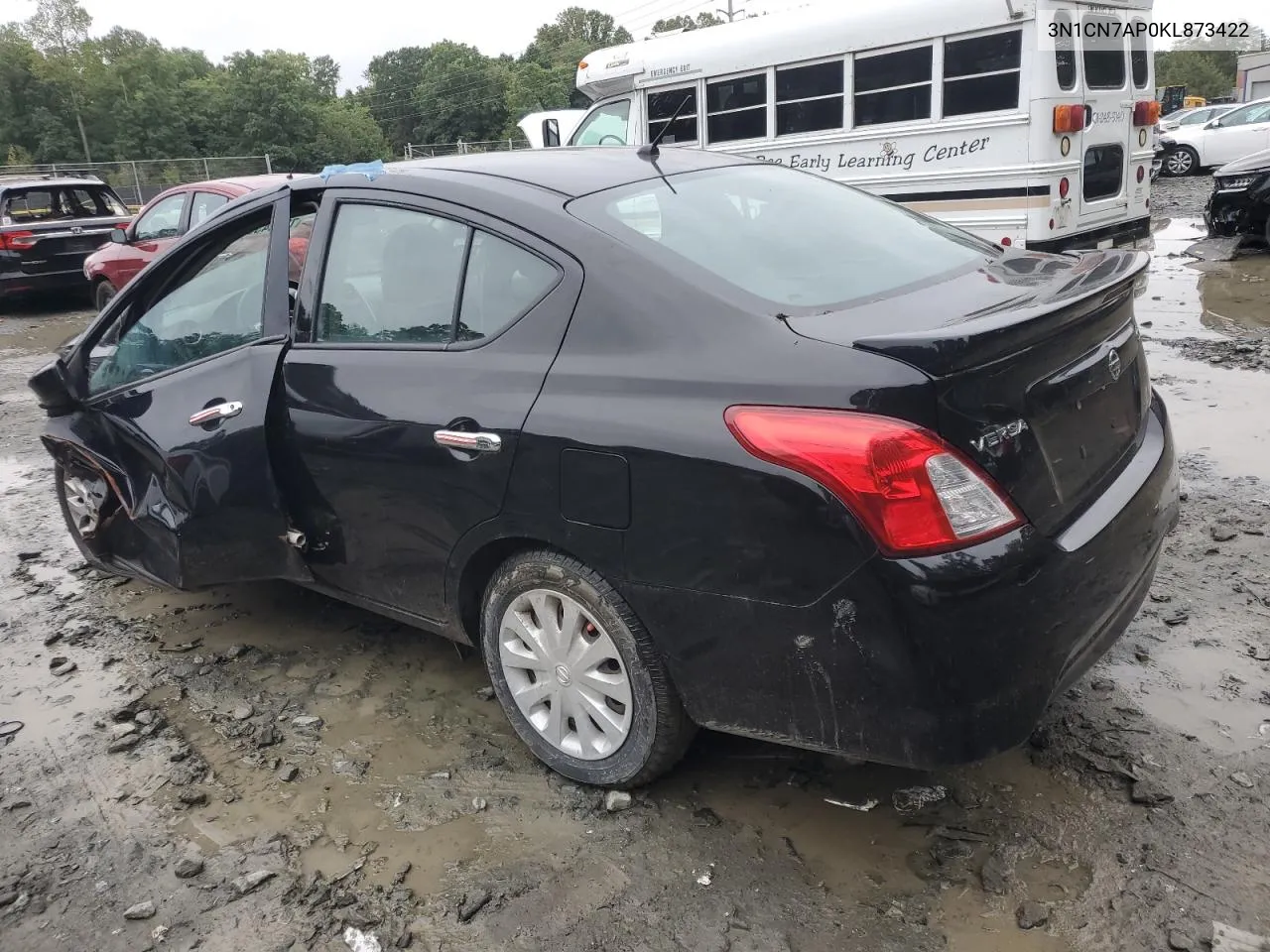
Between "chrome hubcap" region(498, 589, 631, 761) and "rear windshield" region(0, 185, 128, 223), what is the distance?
12614 millimetres

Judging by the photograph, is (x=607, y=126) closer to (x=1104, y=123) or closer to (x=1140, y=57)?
(x=1104, y=123)

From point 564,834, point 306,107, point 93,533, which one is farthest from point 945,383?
point 306,107

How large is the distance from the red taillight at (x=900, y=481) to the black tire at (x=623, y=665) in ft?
2.15

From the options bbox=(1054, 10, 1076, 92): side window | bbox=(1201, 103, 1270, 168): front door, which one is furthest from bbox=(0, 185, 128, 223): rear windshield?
bbox=(1201, 103, 1270, 168): front door

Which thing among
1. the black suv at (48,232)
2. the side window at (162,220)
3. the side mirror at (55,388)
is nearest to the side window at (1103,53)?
the side mirror at (55,388)

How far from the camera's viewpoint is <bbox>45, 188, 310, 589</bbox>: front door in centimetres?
323

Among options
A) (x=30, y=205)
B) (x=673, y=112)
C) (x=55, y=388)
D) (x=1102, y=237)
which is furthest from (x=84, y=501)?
(x=30, y=205)

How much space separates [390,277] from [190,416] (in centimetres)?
92

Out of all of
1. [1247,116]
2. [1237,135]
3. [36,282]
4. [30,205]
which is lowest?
[36,282]

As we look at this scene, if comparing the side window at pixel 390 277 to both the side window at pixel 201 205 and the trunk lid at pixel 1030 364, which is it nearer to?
the trunk lid at pixel 1030 364

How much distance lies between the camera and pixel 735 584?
7.20 feet

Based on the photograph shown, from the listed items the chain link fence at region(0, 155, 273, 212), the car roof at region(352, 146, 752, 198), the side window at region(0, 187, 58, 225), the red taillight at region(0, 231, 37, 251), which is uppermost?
the chain link fence at region(0, 155, 273, 212)

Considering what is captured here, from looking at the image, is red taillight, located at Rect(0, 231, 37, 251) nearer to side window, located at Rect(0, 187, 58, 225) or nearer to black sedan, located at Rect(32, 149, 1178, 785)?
side window, located at Rect(0, 187, 58, 225)

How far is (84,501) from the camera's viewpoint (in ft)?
13.0
